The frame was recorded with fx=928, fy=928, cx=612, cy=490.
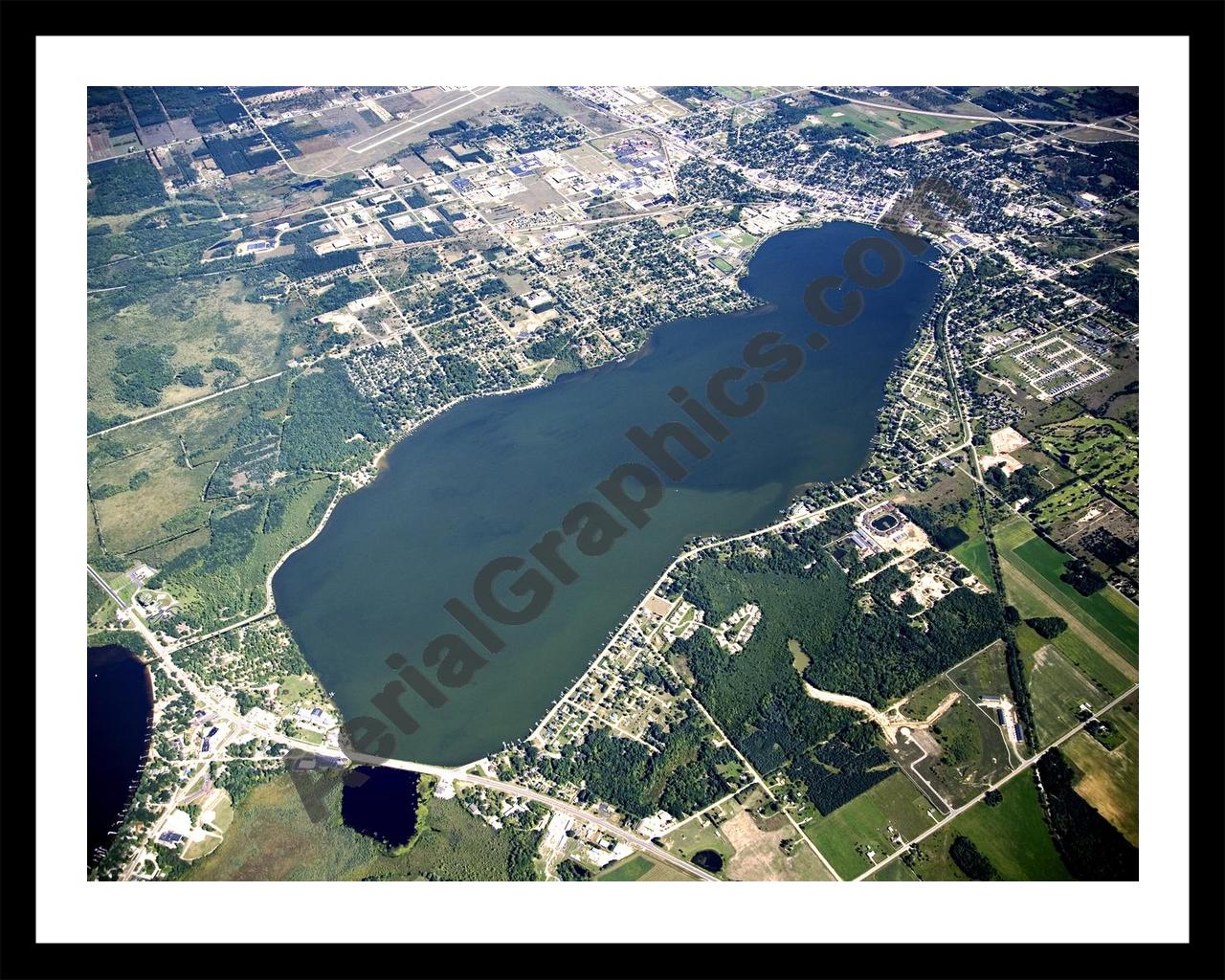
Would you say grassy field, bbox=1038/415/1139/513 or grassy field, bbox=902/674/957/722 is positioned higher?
grassy field, bbox=1038/415/1139/513

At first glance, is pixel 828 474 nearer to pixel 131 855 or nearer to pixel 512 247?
pixel 512 247

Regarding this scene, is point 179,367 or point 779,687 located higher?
point 179,367

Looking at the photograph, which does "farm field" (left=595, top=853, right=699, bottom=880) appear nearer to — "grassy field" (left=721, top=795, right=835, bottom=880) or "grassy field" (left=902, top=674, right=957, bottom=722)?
"grassy field" (left=721, top=795, right=835, bottom=880)

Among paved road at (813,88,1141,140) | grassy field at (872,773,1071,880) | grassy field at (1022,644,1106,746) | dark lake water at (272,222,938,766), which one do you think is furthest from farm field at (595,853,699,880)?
paved road at (813,88,1141,140)

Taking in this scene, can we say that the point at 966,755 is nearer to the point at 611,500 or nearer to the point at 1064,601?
the point at 1064,601

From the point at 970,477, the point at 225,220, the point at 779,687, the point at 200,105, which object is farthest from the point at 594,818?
the point at 200,105

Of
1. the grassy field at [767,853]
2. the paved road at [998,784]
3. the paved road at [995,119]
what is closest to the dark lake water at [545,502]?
the grassy field at [767,853]

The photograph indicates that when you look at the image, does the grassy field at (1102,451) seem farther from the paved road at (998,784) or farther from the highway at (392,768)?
the highway at (392,768)
